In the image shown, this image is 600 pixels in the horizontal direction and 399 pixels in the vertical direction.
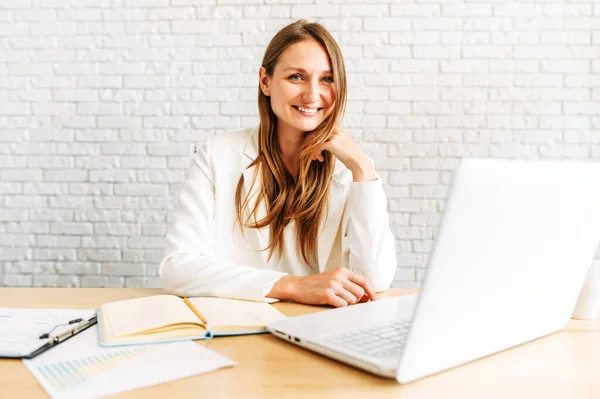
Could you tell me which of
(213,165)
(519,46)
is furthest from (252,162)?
(519,46)

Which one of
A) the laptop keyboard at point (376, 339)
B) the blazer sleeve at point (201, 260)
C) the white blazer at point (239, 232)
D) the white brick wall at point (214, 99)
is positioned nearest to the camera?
the laptop keyboard at point (376, 339)

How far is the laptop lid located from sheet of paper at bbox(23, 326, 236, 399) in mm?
294

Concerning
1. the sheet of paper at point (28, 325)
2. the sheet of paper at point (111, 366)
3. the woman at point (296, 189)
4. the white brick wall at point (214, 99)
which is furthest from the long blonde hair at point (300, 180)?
the white brick wall at point (214, 99)

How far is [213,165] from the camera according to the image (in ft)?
5.56

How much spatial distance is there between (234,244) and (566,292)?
3.41ft

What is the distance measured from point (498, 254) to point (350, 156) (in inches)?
37.4

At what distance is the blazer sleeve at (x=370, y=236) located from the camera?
5.03 feet

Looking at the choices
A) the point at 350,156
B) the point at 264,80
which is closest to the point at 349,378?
the point at 350,156

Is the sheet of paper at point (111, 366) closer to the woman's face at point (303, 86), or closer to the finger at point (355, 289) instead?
the finger at point (355, 289)

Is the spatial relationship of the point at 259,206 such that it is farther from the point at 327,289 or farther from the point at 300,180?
the point at 327,289

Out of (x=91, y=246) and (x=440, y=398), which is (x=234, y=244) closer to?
(x=440, y=398)

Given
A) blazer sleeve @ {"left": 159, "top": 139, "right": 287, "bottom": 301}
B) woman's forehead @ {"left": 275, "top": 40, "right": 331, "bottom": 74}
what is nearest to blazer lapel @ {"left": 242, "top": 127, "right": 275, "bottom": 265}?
blazer sleeve @ {"left": 159, "top": 139, "right": 287, "bottom": 301}

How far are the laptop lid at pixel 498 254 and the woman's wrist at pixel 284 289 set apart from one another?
1.63 feet

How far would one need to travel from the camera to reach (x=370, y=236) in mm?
1547
